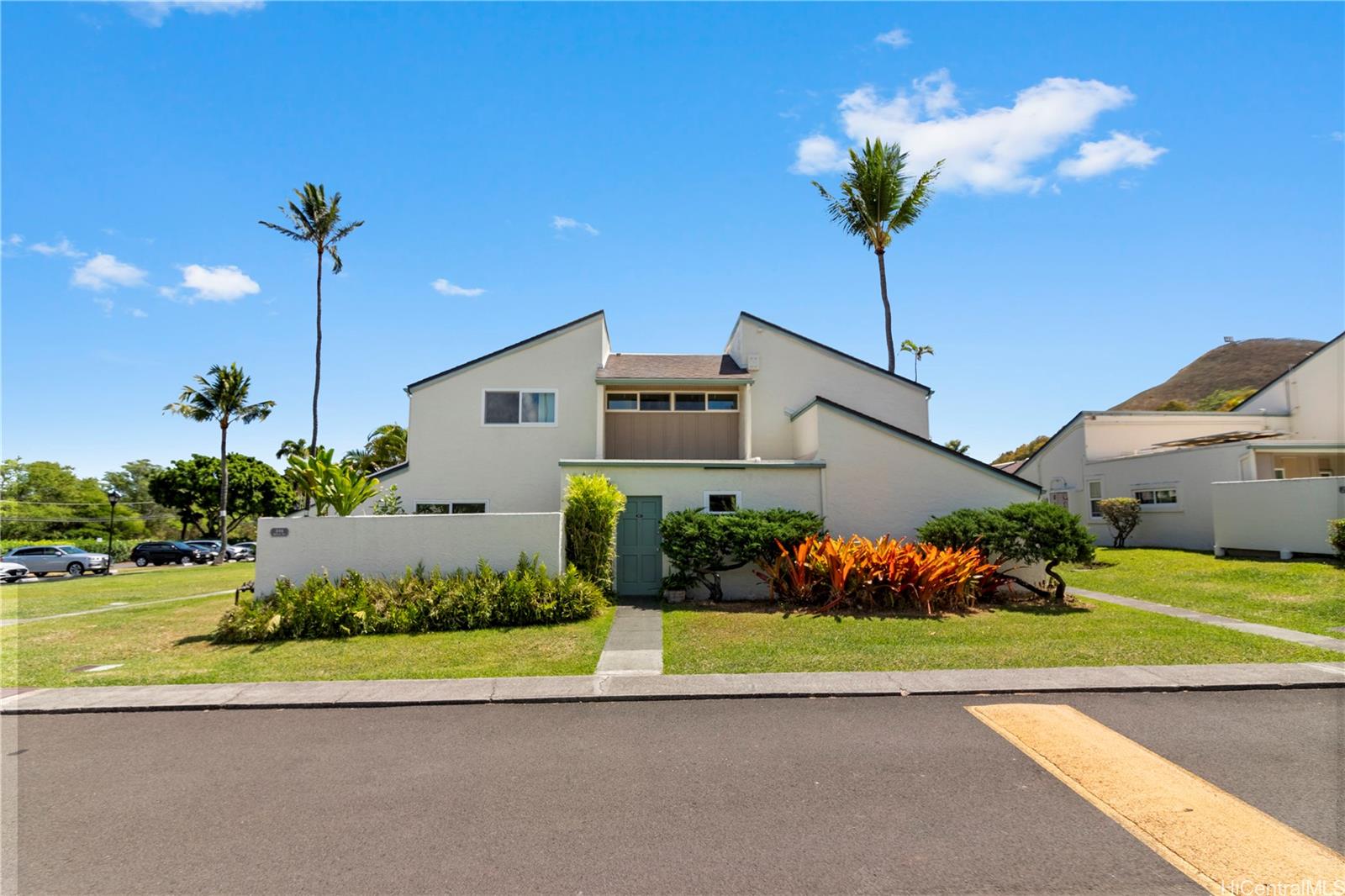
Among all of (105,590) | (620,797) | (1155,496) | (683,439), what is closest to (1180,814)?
(620,797)

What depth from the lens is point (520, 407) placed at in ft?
63.2

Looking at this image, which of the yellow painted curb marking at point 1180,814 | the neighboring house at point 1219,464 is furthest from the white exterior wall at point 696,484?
the neighboring house at point 1219,464

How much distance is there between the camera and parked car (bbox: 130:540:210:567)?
41.0 m

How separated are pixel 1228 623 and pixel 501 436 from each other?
16643 mm

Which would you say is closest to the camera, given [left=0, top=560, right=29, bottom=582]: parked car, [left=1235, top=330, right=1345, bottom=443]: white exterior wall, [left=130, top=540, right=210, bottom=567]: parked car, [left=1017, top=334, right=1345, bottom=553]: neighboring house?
[left=1017, top=334, right=1345, bottom=553]: neighboring house

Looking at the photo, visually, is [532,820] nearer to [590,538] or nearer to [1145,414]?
[590,538]

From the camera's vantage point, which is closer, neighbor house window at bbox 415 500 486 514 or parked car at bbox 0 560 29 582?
neighbor house window at bbox 415 500 486 514

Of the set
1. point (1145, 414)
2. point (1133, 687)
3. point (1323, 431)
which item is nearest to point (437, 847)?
point (1133, 687)

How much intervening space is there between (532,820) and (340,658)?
22.1 ft

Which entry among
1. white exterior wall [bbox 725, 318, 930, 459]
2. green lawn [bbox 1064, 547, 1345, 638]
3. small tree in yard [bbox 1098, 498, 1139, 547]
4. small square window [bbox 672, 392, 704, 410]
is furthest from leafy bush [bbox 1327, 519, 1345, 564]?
small square window [bbox 672, 392, 704, 410]

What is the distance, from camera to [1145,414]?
26562 mm

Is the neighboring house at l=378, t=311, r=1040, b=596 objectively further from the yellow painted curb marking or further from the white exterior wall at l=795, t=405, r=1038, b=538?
the yellow painted curb marking

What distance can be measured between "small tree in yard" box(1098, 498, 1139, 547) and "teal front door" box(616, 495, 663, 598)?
57.4ft

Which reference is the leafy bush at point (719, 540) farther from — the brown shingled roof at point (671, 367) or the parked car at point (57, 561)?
the parked car at point (57, 561)
